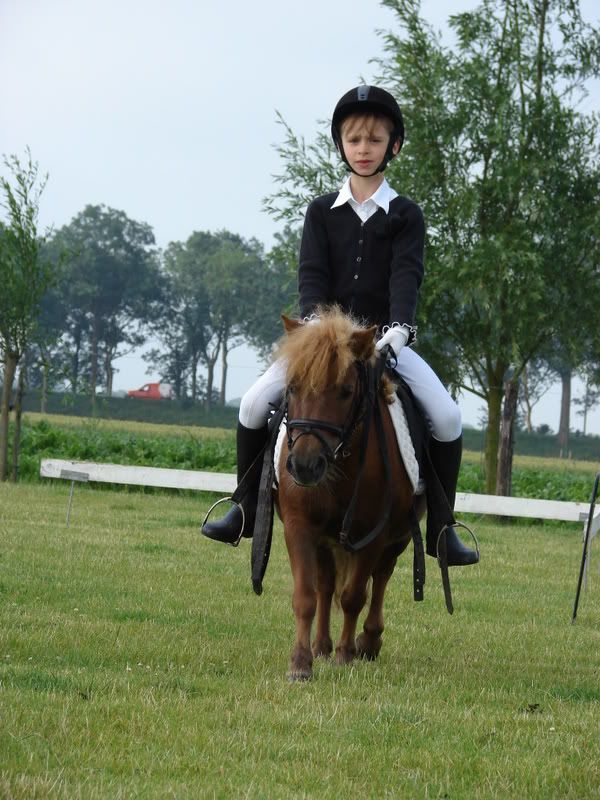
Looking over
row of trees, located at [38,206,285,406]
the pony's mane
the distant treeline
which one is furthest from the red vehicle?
the pony's mane

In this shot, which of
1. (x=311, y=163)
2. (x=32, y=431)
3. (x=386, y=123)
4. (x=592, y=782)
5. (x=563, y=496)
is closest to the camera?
(x=592, y=782)

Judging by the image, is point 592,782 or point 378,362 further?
point 378,362

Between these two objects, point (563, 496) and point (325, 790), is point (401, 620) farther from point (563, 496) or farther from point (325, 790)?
point (563, 496)

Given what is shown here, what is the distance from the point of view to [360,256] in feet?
23.1

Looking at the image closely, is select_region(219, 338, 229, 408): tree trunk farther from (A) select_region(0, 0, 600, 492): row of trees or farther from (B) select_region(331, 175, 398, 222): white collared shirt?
(B) select_region(331, 175, 398, 222): white collared shirt

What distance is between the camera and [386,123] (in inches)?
278

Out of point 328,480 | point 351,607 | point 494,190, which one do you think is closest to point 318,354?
point 328,480

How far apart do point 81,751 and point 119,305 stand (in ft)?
329

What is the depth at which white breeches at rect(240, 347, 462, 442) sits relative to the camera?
690 cm

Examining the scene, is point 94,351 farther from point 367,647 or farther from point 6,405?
point 367,647

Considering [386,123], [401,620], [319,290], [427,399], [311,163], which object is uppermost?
[311,163]

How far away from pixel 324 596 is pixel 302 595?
928mm

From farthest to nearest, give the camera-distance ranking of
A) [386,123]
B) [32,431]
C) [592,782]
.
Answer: [32,431] → [386,123] → [592,782]

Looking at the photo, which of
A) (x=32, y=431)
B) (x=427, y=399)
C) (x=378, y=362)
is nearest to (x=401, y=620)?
(x=427, y=399)
